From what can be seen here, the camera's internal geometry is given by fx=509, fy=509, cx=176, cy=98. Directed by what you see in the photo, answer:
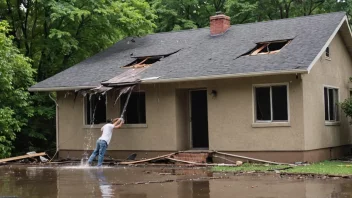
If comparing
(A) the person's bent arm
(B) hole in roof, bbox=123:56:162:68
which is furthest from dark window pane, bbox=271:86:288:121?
(B) hole in roof, bbox=123:56:162:68

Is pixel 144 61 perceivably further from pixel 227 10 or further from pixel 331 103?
pixel 227 10

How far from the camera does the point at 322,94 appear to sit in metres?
17.8

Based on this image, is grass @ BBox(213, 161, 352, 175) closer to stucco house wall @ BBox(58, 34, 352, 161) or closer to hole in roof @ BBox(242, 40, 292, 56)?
stucco house wall @ BBox(58, 34, 352, 161)

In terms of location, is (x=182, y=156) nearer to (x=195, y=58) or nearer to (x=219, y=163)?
(x=219, y=163)

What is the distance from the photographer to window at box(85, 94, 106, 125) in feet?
67.2

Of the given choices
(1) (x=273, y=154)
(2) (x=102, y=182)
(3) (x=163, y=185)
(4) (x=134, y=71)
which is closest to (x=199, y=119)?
(4) (x=134, y=71)

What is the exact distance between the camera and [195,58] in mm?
19234

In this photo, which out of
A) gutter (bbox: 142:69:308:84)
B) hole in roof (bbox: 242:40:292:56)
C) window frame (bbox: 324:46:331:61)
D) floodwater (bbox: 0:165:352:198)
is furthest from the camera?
window frame (bbox: 324:46:331:61)

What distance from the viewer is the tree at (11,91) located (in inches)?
818

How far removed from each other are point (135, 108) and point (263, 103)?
5239 millimetres

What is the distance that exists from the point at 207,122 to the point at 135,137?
9.18 feet

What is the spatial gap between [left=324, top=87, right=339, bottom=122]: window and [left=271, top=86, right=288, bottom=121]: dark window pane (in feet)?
8.12

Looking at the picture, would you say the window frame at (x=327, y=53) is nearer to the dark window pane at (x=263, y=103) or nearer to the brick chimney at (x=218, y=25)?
the dark window pane at (x=263, y=103)

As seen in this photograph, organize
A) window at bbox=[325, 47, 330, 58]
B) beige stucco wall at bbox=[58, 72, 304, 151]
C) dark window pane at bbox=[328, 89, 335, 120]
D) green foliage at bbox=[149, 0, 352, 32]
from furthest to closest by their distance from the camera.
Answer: green foliage at bbox=[149, 0, 352, 32]
dark window pane at bbox=[328, 89, 335, 120]
window at bbox=[325, 47, 330, 58]
beige stucco wall at bbox=[58, 72, 304, 151]
